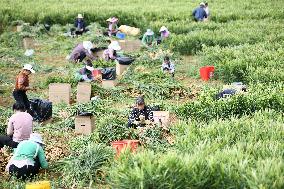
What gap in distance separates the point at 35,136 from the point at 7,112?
3.45 meters

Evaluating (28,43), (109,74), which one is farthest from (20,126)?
(28,43)

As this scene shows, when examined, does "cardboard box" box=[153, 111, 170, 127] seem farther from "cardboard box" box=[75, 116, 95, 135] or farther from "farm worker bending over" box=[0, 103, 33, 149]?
"farm worker bending over" box=[0, 103, 33, 149]

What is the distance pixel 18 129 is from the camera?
343 inches

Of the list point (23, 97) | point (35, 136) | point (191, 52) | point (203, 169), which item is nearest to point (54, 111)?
point (23, 97)

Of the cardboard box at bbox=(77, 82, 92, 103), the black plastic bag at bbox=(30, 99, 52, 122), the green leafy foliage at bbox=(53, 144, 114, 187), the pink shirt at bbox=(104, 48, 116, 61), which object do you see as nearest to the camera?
the green leafy foliage at bbox=(53, 144, 114, 187)

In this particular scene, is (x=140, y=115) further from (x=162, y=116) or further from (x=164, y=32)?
(x=164, y=32)

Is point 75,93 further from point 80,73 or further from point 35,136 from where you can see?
point 35,136

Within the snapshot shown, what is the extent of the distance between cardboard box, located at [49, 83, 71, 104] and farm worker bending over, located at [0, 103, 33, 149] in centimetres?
327

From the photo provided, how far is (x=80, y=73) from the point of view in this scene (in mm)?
13867

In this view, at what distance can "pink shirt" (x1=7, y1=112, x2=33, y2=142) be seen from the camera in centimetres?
868

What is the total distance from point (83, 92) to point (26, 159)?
4.50 m

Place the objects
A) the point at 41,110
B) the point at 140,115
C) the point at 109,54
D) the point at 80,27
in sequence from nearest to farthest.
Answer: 1. the point at 140,115
2. the point at 41,110
3. the point at 109,54
4. the point at 80,27

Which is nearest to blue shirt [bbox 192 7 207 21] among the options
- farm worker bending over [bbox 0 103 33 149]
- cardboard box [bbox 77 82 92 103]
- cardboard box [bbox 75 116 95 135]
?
cardboard box [bbox 77 82 92 103]

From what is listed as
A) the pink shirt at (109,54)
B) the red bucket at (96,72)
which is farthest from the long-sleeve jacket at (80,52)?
the red bucket at (96,72)
